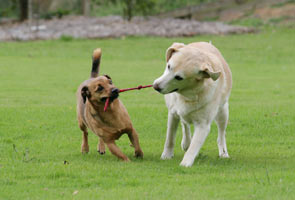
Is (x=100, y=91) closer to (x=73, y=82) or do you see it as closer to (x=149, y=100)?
(x=149, y=100)

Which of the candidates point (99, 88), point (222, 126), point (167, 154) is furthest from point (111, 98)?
point (222, 126)

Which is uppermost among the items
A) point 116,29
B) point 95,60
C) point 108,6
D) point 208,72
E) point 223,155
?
point 208,72

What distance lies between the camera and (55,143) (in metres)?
9.50

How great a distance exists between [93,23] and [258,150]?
90.3ft

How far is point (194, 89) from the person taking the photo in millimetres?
7371

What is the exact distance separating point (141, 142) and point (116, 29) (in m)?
23.8

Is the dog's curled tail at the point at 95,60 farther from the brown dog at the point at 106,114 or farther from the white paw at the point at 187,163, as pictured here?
the white paw at the point at 187,163

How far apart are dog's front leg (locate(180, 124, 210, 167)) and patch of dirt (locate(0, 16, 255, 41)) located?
2386 centimetres

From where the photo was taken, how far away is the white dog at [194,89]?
7.09m

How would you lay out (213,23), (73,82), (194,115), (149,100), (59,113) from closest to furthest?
1. (194,115)
2. (59,113)
3. (149,100)
4. (73,82)
5. (213,23)

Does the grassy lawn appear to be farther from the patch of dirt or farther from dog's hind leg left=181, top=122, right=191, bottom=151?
the patch of dirt

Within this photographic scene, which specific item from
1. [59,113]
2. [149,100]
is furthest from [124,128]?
[149,100]

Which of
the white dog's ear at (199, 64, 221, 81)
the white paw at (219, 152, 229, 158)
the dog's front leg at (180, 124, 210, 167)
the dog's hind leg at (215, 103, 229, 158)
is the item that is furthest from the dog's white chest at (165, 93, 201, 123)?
the white paw at (219, 152, 229, 158)

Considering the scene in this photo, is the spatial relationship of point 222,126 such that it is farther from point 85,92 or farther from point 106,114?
point 85,92
